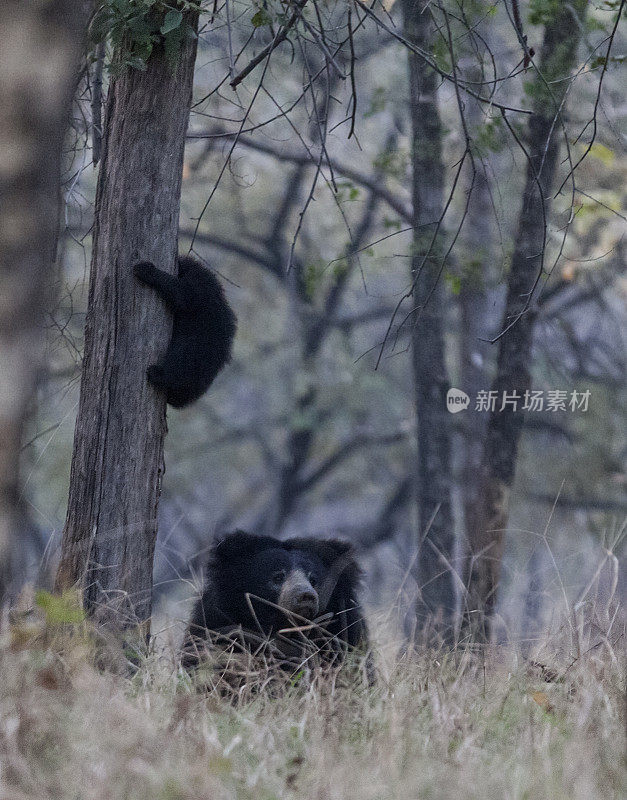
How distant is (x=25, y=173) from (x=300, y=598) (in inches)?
103

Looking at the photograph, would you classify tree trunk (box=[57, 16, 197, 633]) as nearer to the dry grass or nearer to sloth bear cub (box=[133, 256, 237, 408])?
sloth bear cub (box=[133, 256, 237, 408])

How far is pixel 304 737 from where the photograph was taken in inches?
108

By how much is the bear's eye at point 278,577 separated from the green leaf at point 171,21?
2310mm

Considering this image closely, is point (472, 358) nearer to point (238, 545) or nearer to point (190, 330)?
point (238, 545)

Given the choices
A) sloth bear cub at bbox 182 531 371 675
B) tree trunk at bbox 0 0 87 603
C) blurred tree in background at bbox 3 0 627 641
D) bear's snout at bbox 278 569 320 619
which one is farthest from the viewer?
sloth bear cub at bbox 182 531 371 675

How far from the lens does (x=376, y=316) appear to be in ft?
52.1

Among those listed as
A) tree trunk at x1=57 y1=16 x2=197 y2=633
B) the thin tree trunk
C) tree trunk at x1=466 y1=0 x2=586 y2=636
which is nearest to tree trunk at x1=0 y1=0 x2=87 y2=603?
tree trunk at x1=57 y1=16 x2=197 y2=633

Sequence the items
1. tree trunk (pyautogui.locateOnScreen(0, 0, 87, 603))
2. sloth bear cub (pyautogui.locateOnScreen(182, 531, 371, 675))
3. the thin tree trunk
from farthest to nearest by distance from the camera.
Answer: the thin tree trunk → sloth bear cub (pyautogui.locateOnScreen(182, 531, 371, 675)) → tree trunk (pyautogui.locateOnScreen(0, 0, 87, 603))

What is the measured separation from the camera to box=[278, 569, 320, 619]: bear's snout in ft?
13.3

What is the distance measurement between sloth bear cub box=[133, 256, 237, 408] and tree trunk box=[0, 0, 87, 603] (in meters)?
1.77

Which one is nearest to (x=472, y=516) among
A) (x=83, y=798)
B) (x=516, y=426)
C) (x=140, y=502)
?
(x=516, y=426)

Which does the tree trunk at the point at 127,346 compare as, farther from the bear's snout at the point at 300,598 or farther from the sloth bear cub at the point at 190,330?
the bear's snout at the point at 300,598

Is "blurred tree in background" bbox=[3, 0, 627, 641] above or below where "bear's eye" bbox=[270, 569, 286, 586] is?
above

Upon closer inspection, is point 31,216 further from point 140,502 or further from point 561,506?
point 561,506
